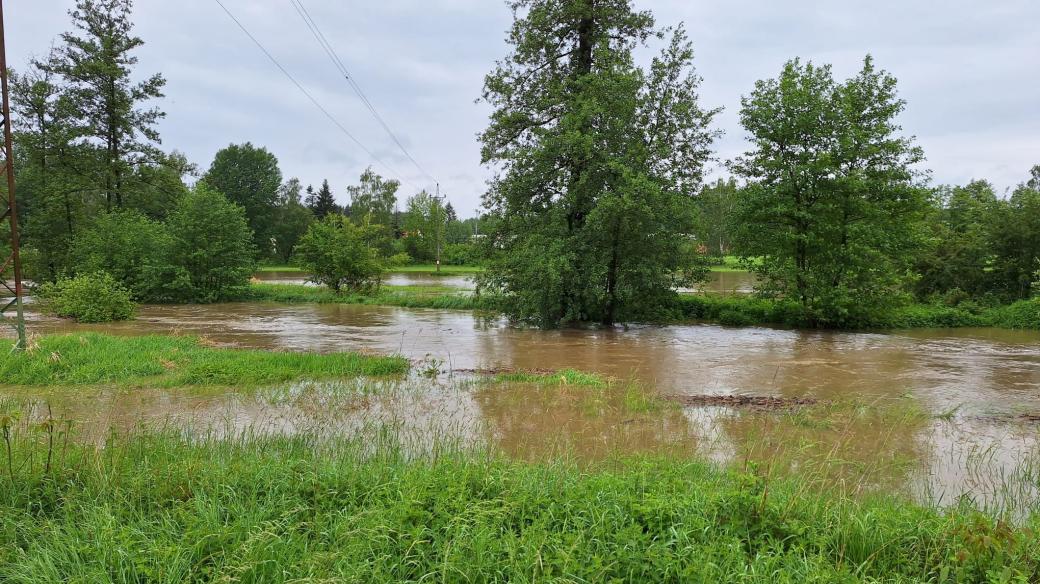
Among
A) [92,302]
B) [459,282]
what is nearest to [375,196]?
[459,282]

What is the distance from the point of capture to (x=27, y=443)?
519cm

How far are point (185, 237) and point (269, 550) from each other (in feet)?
95.5

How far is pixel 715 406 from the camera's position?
30.7 ft

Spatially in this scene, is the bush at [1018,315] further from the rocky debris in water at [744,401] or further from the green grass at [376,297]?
the green grass at [376,297]

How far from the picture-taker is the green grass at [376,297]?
26.8 m

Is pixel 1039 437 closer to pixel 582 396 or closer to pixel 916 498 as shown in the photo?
pixel 916 498

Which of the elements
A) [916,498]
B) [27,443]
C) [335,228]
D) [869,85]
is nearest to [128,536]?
[27,443]

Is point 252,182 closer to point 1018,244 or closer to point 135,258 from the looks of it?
point 135,258

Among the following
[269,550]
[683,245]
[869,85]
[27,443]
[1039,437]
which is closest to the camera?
[269,550]

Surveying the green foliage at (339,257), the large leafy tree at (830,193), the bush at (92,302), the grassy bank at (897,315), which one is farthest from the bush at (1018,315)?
the bush at (92,302)

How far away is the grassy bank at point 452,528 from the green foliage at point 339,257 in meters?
24.6

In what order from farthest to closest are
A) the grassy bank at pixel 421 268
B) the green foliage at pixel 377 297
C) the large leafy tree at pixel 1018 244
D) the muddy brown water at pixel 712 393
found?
the grassy bank at pixel 421 268, the green foliage at pixel 377 297, the large leafy tree at pixel 1018 244, the muddy brown water at pixel 712 393

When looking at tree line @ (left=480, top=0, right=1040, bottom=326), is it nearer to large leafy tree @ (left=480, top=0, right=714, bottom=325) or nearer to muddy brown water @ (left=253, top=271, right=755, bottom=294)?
large leafy tree @ (left=480, top=0, right=714, bottom=325)

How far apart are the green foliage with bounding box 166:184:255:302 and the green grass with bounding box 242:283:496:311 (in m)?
1.76
